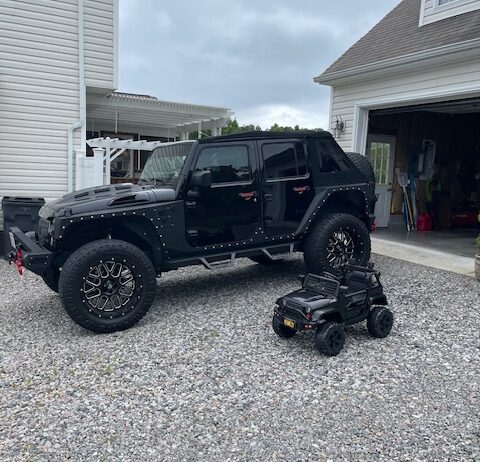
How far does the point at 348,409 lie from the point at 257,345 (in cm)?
118

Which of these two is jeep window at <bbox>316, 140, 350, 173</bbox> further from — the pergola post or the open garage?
the open garage

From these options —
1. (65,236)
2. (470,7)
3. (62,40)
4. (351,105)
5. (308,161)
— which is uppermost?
(470,7)

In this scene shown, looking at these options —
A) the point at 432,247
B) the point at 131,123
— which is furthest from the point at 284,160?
the point at 131,123

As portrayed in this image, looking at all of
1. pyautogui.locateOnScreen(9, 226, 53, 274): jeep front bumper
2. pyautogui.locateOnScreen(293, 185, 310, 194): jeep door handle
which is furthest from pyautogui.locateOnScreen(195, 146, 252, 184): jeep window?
pyautogui.locateOnScreen(9, 226, 53, 274): jeep front bumper

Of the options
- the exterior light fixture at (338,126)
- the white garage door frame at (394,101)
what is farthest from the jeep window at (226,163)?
the exterior light fixture at (338,126)

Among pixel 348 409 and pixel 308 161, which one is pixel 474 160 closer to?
pixel 308 161

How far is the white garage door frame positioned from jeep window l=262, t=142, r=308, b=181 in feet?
11.5

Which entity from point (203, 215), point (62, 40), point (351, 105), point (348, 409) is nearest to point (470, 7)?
point (351, 105)

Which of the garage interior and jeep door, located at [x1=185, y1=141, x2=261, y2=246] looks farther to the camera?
the garage interior

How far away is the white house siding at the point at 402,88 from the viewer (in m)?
7.26

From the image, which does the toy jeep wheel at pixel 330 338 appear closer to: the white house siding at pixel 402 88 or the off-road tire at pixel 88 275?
the off-road tire at pixel 88 275

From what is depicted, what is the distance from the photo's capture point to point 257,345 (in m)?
4.04

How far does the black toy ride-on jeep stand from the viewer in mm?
3756

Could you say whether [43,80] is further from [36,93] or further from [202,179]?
[202,179]
